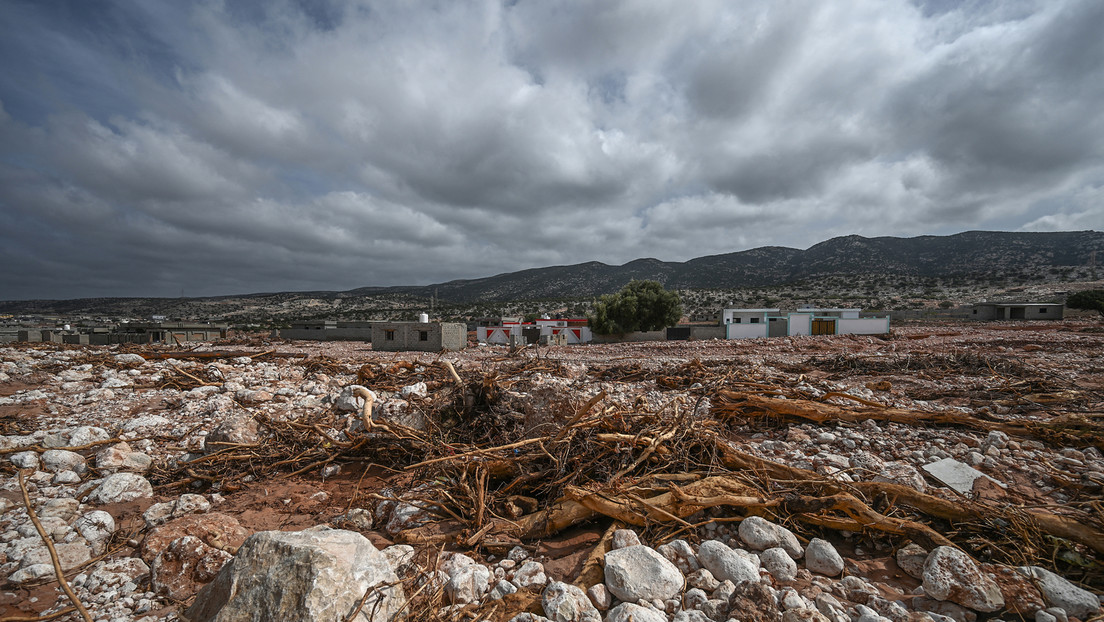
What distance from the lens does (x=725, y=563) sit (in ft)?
8.27

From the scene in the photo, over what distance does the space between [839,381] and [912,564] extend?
7.82 meters

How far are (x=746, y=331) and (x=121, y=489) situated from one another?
36489 mm

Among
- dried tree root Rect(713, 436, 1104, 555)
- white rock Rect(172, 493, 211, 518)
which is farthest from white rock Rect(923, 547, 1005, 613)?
white rock Rect(172, 493, 211, 518)

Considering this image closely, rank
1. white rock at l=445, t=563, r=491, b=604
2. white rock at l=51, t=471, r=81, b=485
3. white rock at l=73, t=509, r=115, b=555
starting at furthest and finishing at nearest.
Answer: white rock at l=51, t=471, r=81, b=485
white rock at l=73, t=509, r=115, b=555
white rock at l=445, t=563, r=491, b=604

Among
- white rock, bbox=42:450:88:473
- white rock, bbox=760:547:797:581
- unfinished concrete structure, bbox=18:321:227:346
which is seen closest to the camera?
white rock, bbox=760:547:797:581

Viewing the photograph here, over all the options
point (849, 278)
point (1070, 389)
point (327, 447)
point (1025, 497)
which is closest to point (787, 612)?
point (1025, 497)

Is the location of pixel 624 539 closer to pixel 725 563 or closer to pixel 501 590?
pixel 725 563

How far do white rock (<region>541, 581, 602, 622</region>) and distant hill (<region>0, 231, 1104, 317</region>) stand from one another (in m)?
84.2

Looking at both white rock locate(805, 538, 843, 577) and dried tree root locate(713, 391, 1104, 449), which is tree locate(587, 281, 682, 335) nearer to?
dried tree root locate(713, 391, 1104, 449)

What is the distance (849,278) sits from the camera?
72375mm

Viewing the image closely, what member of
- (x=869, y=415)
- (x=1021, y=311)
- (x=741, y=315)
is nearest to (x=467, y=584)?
(x=869, y=415)

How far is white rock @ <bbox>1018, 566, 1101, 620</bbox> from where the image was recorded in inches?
85.0

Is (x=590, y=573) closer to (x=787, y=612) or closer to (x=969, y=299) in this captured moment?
(x=787, y=612)

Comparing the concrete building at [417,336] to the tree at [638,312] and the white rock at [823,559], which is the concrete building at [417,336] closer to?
the tree at [638,312]
